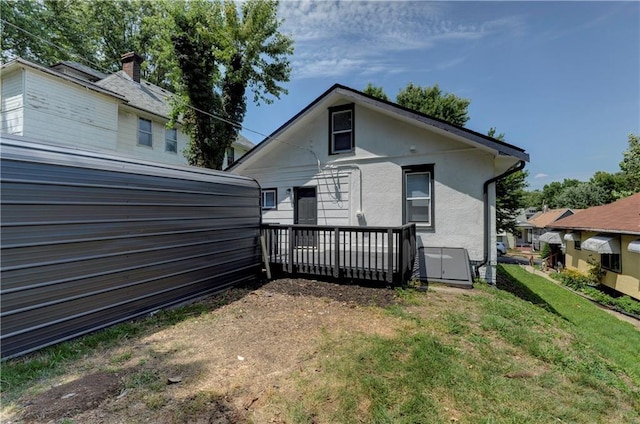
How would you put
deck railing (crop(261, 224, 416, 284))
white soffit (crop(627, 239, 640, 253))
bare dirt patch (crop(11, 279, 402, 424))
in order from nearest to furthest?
bare dirt patch (crop(11, 279, 402, 424)) → deck railing (crop(261, 224, 416, 284)) → white soffit (crop(627, 239, 640, 253))

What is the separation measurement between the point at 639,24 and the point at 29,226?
14419mm

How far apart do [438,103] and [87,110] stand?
64.9 feet

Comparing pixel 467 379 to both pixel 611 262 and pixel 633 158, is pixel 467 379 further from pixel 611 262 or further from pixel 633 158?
pixel 633 158

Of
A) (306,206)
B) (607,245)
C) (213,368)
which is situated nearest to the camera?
(213,368)

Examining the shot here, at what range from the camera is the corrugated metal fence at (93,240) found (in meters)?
3.13

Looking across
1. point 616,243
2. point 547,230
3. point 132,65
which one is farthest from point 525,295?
point 547,230

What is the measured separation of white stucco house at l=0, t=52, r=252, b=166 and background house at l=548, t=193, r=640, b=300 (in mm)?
18831

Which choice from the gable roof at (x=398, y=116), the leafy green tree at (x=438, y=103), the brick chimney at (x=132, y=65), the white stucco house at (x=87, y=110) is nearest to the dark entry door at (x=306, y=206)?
the gable roof at (x=398, y=116)

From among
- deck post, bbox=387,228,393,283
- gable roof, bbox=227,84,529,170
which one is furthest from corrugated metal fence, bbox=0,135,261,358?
gable roof, bbox=227,84,529,170

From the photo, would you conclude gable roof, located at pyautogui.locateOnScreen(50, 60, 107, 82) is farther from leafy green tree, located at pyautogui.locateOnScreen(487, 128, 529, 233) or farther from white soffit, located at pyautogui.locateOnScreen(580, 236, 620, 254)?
white soffit, located at pyautogui.locateOnScreen(580, 236, 620, 254)

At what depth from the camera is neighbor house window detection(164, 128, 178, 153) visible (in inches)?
541

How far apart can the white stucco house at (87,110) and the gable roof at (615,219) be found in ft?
61.3

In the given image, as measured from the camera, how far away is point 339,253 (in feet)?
20.7

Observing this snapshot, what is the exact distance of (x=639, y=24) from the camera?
25.2 ft
